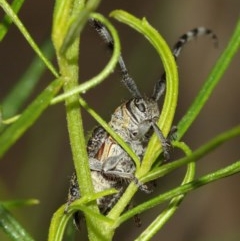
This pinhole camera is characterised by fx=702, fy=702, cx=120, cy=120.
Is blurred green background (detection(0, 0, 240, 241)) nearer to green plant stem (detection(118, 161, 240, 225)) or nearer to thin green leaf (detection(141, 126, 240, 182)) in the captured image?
green plant stem (detection(118, 161, 240, 225))

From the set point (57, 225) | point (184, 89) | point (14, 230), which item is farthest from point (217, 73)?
point (184, 89)

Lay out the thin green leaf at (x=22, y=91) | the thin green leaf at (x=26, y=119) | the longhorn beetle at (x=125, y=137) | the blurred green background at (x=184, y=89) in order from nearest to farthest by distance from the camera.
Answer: the thin green leaf at (x=26, y=119) → the longhorn beetle at (x=125, y=137) → the thin green leaf at (x=22, y=91) → the blurred green background at (x=184, y=89)

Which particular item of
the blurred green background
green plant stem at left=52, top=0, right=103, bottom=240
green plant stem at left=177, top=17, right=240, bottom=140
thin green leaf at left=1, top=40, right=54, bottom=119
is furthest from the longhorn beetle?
the blurred green background

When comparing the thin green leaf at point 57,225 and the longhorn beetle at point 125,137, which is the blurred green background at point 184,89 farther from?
the thin green leaf at point 57,225

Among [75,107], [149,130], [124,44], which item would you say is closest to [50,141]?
[149,130]

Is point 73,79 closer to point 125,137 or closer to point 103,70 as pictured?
point 103,70

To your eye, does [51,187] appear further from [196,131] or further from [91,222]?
[91,222]

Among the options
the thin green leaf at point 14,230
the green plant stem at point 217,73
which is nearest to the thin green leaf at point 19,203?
the thin green leaf at point 14,230
